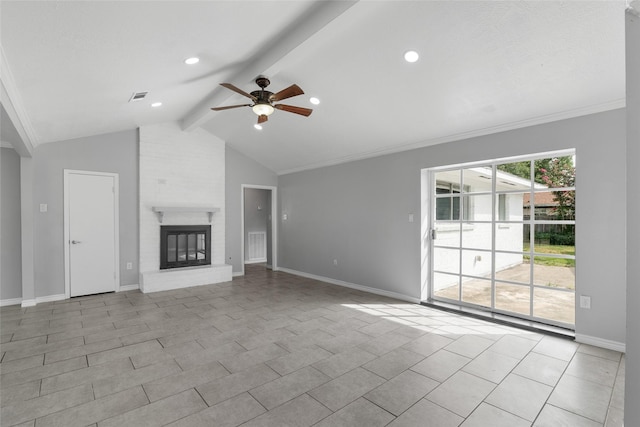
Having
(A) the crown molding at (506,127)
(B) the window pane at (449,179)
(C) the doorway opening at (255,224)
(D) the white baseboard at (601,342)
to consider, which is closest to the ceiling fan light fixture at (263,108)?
(A) the crown molding at (506,127)

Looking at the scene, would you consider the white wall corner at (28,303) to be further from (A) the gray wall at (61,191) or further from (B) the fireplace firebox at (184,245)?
(B) the fireplace firebox at (184,245)

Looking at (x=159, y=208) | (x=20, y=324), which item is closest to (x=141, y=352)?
(x=20, y=324)

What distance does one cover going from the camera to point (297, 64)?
12.0 feet

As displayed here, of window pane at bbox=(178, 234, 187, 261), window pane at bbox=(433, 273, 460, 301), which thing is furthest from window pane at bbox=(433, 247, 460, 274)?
window pane at bbox=(178, 234, 187, 261)

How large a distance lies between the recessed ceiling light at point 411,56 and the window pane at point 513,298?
3.24 m

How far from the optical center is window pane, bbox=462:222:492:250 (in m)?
4.48

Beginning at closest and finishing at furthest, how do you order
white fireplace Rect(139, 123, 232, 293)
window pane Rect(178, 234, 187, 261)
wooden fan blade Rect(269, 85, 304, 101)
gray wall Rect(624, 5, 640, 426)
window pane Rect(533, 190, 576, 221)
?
1. gray wall Rect(624, 5, 640, 426)
2. wooden fan blade Rect(269, 85, 304, 101)
3. window pane Rect(533, 190, 576, 221)
4. white fireplace Rect(139, 123, 232, 293)
5. window pane Rect(178, 234, 187, 261)

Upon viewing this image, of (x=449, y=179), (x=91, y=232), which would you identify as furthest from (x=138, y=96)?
(x=449, y=179)

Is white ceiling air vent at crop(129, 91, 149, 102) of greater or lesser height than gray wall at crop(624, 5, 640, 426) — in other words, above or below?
above

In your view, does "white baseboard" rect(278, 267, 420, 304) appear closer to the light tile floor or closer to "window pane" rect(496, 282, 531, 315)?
the light tile floor

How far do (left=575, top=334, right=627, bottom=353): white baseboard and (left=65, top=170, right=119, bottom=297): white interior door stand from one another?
705 cm

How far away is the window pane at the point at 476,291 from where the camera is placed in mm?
4609

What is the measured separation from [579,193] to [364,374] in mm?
3071

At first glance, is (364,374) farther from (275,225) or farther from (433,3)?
(275,225)
